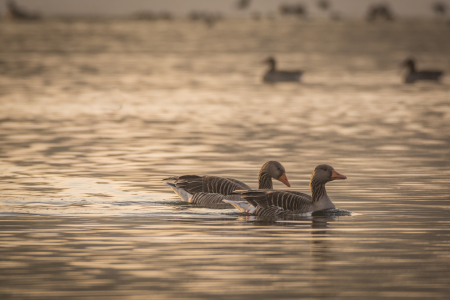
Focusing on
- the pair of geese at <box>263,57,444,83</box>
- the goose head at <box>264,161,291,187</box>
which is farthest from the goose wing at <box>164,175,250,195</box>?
the pair of geese at <box>263,57,444,83</box>

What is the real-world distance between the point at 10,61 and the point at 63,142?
2085 inches

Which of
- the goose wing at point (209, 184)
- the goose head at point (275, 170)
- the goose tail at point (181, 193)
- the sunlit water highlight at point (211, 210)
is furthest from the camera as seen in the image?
the goose tail at point (181, 193)

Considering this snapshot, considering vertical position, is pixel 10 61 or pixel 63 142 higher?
pixel 10 61

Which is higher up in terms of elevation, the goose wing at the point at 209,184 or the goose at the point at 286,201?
the goose wing at the point at 209,184

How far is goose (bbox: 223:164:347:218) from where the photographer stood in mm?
17328

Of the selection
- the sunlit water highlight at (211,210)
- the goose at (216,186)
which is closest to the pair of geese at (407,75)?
the sunlit water highlight at (211,210)

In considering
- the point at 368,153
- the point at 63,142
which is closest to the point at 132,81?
the point at 63,142

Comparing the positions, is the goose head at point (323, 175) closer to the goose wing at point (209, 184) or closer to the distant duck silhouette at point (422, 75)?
the goose wing at point (209, 184)

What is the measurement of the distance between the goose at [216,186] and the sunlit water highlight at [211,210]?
40 centimetres

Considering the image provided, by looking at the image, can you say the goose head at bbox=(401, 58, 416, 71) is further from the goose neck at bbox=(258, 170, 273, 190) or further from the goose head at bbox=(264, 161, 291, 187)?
the goose head at bbox=(264, 161, 291, 187)

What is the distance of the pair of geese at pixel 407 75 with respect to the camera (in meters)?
53.5

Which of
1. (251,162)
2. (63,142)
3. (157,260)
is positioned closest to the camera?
(157,260)

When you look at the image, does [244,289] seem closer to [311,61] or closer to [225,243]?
[225,243]

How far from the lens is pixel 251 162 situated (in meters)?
24.2
